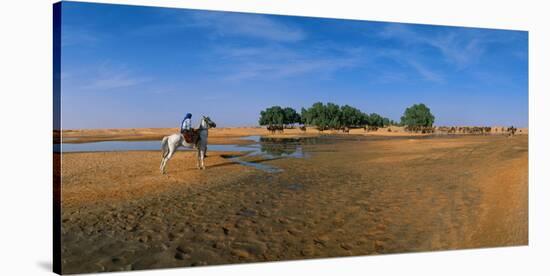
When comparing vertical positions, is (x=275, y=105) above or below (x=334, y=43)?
below

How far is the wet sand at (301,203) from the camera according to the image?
7.14m

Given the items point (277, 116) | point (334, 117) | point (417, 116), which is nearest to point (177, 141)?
point (277, 116)

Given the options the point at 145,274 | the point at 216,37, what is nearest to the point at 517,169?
the point at 216,37

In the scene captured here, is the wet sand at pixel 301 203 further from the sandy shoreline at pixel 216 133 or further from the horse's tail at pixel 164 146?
the sandy shoreline at pixel 216 133

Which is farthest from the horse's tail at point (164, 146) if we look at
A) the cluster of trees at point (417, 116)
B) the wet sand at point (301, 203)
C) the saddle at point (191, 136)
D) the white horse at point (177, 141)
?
the cluster of trees at point (417, 116)

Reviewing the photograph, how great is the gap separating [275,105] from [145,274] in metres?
3.37

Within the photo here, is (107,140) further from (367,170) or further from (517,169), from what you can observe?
(517,169)

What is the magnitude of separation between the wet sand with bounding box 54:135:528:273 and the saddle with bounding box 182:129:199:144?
368mm

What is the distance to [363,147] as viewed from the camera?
33.9 ft

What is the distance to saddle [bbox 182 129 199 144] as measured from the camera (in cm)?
824

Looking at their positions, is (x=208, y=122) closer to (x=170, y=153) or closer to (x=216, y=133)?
(x=216, y=133)

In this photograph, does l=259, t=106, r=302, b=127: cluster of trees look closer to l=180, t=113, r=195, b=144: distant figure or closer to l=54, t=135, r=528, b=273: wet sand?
l=54, t=135, r=528, b=273: wet sand

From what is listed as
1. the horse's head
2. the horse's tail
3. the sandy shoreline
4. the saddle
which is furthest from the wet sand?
the horse's head

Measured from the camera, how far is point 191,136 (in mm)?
8336
